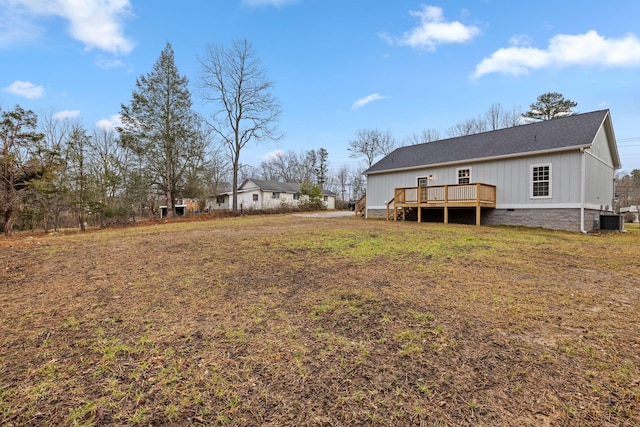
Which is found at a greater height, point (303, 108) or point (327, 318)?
point (303, 108)

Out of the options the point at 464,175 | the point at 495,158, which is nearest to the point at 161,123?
the point at 464,175

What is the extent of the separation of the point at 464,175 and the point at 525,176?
263cm

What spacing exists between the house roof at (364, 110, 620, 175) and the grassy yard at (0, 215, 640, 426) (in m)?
9.14

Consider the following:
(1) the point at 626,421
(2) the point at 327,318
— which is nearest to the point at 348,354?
(2) the point at 327,318

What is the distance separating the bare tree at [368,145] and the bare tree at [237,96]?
52.7 feet

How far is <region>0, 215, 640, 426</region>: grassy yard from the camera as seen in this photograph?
1.77m

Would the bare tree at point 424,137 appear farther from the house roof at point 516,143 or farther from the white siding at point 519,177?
the white siding at point 519,177

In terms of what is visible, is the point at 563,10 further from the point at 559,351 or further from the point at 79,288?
the point at 79,288

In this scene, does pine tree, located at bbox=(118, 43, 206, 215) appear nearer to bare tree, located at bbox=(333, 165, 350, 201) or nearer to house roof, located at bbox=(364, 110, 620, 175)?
house roof, located at bbox=(364, 110, 620, 175)

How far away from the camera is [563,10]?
1211 centimetres

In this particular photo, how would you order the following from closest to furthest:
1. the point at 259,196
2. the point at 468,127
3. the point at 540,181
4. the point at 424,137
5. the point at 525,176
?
the point at 540,181 < the point at 525,176 < the point at 259,196 < the point at 468,127 < the point at 424,137

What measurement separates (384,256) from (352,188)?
144ft

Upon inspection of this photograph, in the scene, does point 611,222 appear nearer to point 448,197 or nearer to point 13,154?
point 448,197

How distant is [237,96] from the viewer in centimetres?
2412
